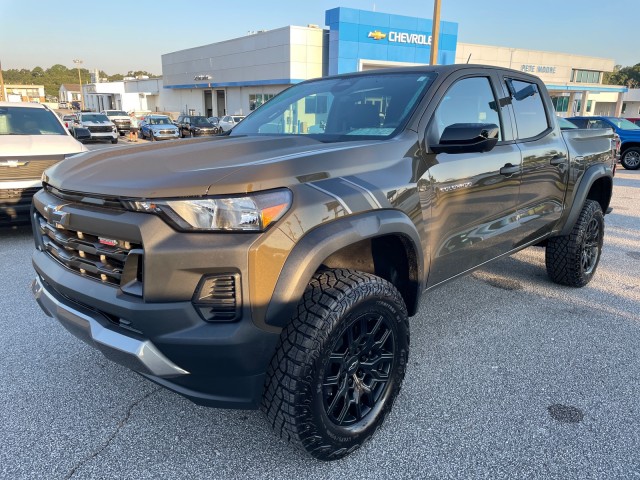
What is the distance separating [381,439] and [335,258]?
944 millimetres

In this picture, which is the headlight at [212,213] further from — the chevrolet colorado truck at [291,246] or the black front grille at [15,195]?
the black front grille at [15,195]

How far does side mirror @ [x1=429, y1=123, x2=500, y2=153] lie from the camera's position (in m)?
2.56

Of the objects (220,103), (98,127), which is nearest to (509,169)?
(98,127)

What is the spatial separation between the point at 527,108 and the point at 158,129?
79.6 ft

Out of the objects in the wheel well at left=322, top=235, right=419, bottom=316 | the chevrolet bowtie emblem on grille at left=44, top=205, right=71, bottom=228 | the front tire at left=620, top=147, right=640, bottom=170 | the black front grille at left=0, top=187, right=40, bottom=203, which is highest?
the chevrolet bowtie emblem on grille at left=44, top=205, right=71, bottom=228

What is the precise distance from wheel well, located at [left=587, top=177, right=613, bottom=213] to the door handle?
1.84 metres

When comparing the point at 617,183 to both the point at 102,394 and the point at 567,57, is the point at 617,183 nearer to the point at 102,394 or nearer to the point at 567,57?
the point at 102,394

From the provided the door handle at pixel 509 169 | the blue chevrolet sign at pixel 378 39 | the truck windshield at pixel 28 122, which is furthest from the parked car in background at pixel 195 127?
the door handle at pixel 509 169

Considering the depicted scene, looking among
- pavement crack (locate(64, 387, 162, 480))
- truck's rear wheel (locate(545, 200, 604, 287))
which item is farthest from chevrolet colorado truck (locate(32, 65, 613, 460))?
truck's rear wheel (locate(545, 200, 604, 287))

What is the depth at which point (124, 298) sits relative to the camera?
6.31 feet

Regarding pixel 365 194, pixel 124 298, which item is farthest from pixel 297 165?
pixel 124 298

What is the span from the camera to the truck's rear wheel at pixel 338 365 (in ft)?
6.52

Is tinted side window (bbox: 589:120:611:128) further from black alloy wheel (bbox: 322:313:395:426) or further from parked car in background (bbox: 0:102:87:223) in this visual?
black alloy wheel (bbox: 322:313:395:426)

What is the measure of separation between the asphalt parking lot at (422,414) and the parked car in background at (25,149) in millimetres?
2210
